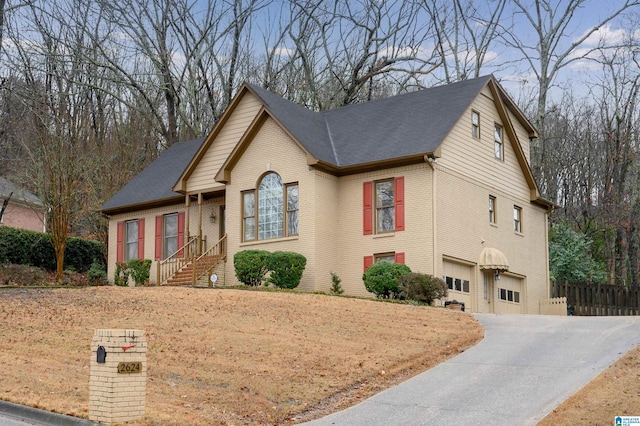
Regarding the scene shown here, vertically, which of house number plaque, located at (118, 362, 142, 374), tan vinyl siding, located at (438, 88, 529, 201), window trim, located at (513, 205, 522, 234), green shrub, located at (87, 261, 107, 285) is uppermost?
tan vinyl siding, located at (438, 88, 529, 201)

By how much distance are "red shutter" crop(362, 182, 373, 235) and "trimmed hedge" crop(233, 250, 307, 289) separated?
7.63 feet

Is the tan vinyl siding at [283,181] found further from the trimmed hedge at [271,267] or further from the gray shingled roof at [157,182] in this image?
the gray shingled roof at [157,182]

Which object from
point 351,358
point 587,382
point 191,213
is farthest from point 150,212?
point 587,382

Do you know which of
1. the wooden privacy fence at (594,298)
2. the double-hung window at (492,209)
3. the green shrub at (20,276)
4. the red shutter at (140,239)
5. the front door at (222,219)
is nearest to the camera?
the double-hung window at (492,209)

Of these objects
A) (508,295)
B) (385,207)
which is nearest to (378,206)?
(385,207)

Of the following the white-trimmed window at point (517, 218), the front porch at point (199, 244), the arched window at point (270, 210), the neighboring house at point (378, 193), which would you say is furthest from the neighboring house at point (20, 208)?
the white-trimmed window at point (517, 218)

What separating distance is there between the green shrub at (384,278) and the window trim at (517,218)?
793 cm

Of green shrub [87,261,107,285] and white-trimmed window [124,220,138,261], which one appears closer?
green shrub [87,261,107,285]

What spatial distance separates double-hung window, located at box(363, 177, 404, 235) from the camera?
2866cm

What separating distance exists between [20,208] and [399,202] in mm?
30665

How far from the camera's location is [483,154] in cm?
3147

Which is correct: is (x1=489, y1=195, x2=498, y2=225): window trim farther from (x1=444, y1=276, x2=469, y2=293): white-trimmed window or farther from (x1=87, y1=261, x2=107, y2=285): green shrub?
(x1=87, y1=261, x2=107, y2=285): green shrub

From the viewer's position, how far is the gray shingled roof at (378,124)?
29.1m

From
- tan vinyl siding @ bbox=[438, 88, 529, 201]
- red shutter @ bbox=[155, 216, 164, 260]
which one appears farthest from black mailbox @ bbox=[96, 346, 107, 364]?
red shutter @ bbox=[155, 216, 164, 260]
